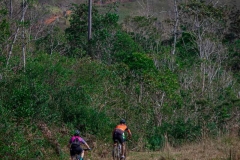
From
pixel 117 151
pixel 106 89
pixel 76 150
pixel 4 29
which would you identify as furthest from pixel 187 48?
pixel 76 150

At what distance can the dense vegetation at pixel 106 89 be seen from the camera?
16.7m

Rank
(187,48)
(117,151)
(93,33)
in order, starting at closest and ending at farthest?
(117,151)
(93,33)
(187,48)

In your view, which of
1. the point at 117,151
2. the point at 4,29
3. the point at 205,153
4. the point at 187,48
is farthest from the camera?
the point at 187,48

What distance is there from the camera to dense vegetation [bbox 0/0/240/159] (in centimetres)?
1666

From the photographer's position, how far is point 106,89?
20828 mm

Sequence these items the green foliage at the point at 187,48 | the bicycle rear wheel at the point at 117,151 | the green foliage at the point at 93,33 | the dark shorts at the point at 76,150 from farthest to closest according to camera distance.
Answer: the green foliage at the point at 187,48
the green foliage at the point at 93,33
the bicycle rear wheel at the point at 117,151
the dark shorts at the point at 76,150

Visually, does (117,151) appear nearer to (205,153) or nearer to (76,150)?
(76,150)

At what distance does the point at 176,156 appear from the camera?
14523 mm

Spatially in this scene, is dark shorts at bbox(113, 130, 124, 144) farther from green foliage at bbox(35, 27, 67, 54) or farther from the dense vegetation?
green foliage at bbox(35, 27, 67, 54)

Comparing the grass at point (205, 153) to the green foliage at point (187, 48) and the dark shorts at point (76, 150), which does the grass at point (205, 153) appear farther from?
the green foliage at point (187, 48)

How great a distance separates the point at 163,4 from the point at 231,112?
3882 cm

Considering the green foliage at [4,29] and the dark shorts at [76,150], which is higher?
the green foliage at [4,29]

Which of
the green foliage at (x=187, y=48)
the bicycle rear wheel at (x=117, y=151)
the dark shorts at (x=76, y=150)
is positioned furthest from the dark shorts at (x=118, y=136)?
the green foliage at (x=187, y=48)

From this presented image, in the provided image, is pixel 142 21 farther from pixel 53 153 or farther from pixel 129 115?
pixel 53 153
